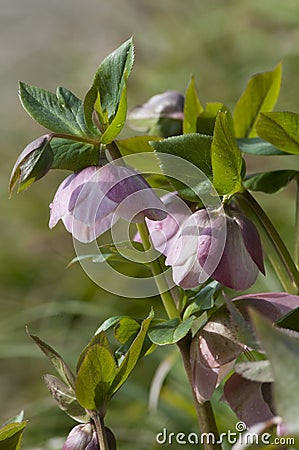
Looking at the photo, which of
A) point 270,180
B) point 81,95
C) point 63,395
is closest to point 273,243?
point 270,180

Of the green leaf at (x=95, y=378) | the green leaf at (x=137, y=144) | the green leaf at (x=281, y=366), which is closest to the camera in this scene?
the green leaf at (x=281, y=366)

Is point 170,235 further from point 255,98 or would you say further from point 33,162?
point 255,98

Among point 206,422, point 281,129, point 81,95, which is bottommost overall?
point 81,95

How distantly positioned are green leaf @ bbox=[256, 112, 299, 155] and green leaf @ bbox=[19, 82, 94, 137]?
0.35 ft

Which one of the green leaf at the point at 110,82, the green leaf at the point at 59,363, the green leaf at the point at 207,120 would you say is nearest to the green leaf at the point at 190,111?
the green leaf at the point at 207,120

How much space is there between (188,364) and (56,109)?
18cm

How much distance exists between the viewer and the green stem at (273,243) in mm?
439

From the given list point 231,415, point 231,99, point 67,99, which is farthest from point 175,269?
point 231,99

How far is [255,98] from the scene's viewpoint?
0.59 meters

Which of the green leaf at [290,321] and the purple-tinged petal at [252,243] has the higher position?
the purple-tinged petal at [252,243]

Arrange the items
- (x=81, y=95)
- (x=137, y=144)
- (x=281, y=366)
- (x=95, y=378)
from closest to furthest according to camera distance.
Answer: (x=281, y=366), (x=95, y=378), (x=137, y=144), (x=81, y=95)

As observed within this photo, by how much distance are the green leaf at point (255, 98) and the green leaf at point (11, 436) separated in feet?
1.05

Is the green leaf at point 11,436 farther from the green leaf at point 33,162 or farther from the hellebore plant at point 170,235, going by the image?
the green leaf at point 33,162

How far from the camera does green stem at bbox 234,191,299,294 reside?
17.3 inches
